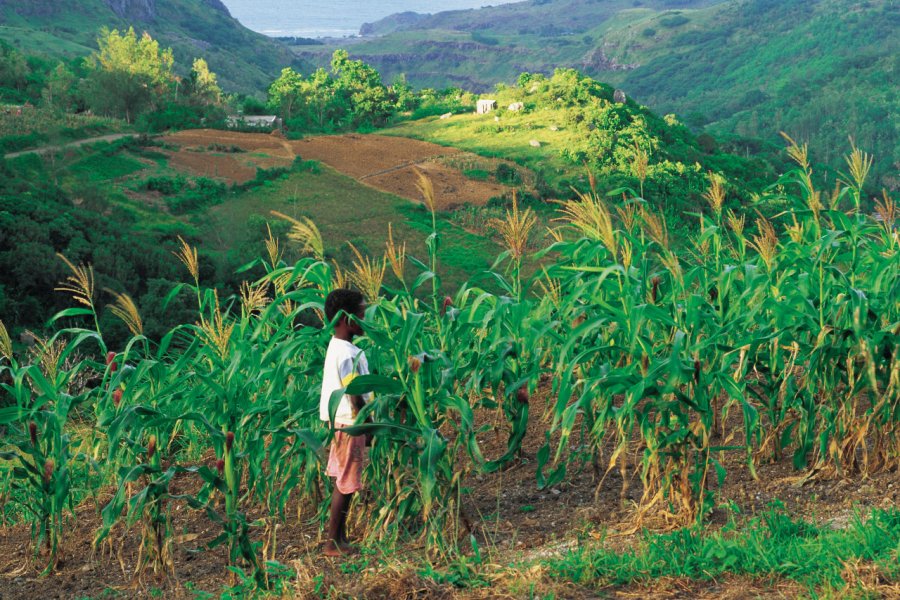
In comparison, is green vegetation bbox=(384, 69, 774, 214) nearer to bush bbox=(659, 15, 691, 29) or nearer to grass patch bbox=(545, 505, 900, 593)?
grass patch bbox=(545, 505, 900, 593)

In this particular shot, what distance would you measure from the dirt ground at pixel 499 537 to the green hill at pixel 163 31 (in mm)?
68376

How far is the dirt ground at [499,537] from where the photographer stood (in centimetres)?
278

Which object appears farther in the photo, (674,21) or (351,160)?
(674,21)

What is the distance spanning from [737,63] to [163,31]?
69.9m

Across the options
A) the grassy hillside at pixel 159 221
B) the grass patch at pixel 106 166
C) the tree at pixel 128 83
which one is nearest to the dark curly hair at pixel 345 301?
the grassy hillside at pixel 159 221

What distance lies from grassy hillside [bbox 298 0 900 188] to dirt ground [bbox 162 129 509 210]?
136 feet

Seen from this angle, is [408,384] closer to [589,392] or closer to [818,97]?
[589,392]

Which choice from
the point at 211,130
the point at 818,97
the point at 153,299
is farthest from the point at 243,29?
the point at 153,299

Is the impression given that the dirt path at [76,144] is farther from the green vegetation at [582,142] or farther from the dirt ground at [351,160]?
the green vegetation at [582,142]

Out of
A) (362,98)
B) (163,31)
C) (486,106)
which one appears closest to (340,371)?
(486,106)

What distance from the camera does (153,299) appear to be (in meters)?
11.8

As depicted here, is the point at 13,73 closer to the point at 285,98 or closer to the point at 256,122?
the point at 256,122

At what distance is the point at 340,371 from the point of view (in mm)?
3393

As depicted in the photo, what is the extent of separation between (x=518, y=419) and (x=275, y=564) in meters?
1.16
